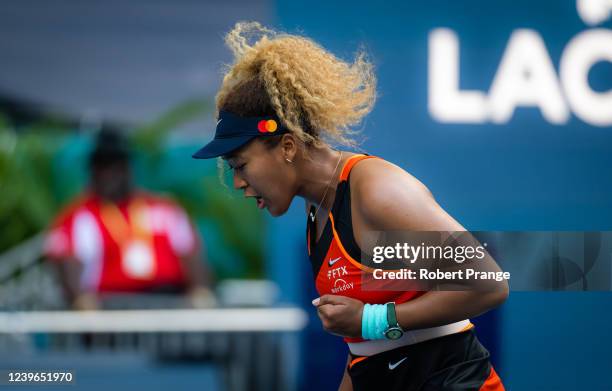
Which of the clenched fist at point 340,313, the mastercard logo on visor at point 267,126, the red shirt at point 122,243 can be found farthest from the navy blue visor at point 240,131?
the red shirt at point 122,243

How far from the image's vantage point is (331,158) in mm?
2512

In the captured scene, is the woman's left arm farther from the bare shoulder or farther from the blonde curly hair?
the blonde curly hair

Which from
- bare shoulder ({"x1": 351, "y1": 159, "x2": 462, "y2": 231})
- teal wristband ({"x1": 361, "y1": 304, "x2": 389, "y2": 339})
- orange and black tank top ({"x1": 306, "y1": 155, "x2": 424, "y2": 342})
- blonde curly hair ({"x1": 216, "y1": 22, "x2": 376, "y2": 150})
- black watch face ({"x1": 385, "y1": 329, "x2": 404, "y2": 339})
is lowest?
black watch face ({"x1": 385, "y1": 329, "x2": 404, "y2": 339})

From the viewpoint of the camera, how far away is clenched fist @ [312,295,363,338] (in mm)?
2270

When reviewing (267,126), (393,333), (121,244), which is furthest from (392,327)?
(121,244)

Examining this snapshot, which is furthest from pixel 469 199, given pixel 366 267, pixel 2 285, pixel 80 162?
pixel 2 285

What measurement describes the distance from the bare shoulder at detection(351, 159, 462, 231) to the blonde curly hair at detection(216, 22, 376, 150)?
0.26 meters

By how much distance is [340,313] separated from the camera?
2268 mm

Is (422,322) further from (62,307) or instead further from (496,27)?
(62,307)

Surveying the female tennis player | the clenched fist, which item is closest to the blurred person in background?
the female tennis player

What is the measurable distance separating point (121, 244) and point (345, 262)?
10.6 ft

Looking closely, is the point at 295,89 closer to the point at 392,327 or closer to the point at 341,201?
the point at 341,201

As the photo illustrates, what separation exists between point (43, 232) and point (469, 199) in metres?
3.01

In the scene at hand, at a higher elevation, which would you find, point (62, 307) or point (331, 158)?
point (331, 158)
